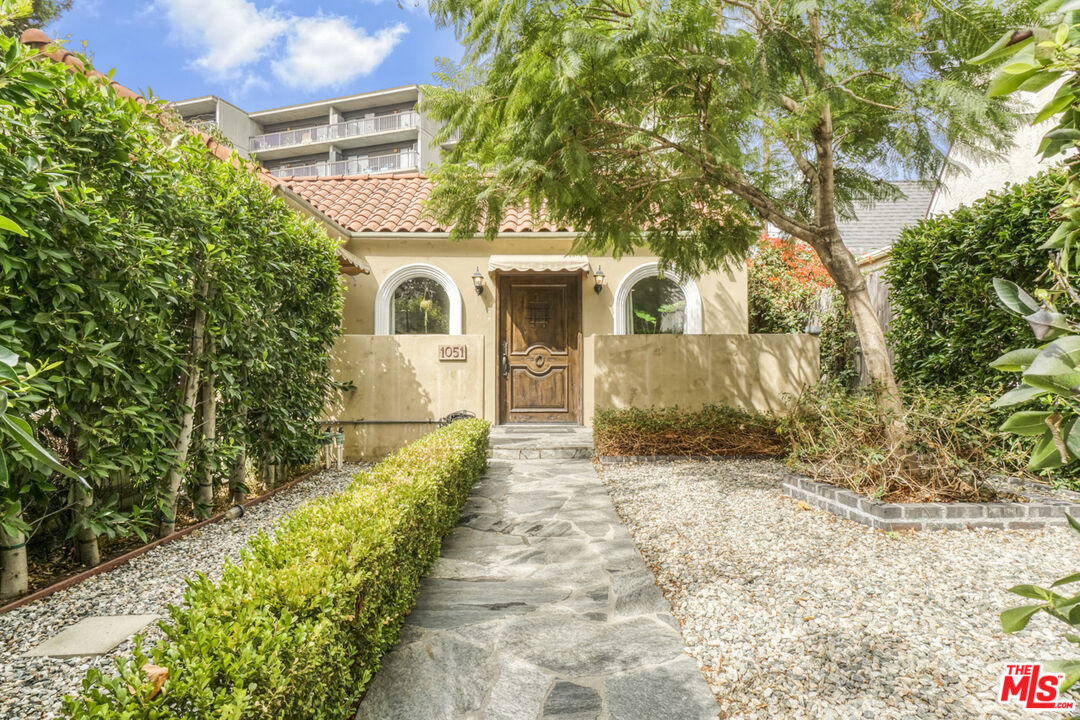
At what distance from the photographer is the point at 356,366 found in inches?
355

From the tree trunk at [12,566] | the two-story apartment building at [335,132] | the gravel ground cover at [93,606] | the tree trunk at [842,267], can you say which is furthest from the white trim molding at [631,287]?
the two-story apartment building at [335,132]

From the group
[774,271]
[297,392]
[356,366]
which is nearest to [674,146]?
[297,392]

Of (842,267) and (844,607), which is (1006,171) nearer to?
(842,267)

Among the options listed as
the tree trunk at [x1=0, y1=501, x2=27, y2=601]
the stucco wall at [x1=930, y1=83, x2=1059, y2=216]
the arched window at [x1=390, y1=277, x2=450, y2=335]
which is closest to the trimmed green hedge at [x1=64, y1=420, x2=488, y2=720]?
the tree trunk at [x1=0, y1=501, x2=27, y2=601]

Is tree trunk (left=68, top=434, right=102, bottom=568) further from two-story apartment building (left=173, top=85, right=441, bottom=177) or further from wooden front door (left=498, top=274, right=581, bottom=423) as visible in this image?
two-story apartment building (left=173, top=85, right=441, bottom=177)

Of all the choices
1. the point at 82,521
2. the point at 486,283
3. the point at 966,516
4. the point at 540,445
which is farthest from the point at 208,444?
the point at 966,516

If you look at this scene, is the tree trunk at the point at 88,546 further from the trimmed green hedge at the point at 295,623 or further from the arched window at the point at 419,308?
the arched window at the point at 419,308

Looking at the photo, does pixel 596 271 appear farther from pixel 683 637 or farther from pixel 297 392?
pixel 683 637

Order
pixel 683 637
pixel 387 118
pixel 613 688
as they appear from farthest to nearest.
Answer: pixel 387 118, pixel 683 637, pixel 613 688

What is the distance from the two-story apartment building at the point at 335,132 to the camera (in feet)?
124

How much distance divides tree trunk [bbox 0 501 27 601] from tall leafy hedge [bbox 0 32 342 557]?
212 millimetres

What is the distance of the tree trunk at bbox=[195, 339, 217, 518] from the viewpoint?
490 centimetres

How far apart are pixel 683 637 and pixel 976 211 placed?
6.06m

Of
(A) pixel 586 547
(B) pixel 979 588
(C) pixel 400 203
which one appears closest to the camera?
(B) pixel 979 588
